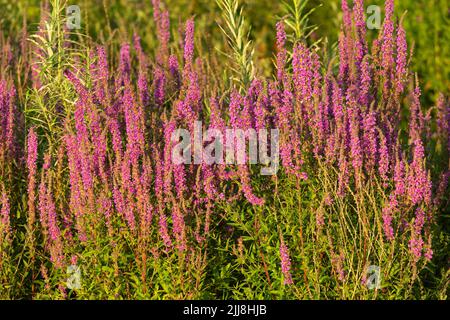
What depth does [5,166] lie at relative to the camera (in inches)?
188

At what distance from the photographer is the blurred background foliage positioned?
8.50 meters

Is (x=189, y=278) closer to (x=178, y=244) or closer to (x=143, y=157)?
(x=178, y=244)

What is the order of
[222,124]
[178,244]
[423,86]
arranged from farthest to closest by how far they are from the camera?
[423,86]
[222,124]
[178,244]

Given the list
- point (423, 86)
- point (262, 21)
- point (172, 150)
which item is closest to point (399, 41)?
point (172, 150)

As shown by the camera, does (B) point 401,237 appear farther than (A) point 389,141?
No

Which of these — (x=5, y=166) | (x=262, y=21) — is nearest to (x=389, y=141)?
(x=5, y=166)

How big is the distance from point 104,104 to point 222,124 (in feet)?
2.52

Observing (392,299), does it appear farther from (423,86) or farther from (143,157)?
(423,86)

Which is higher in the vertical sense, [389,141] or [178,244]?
[389,141]

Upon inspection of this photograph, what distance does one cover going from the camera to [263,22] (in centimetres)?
970

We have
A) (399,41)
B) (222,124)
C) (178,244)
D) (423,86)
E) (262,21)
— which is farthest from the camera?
(262,21)

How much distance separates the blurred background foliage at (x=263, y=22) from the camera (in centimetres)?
850

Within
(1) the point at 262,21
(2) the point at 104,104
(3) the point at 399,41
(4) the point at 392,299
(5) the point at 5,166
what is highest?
(1) the point at 262,21

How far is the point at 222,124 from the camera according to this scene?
435cm
